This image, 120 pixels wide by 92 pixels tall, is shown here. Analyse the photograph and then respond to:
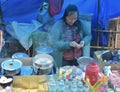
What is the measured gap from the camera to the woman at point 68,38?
11.6ft

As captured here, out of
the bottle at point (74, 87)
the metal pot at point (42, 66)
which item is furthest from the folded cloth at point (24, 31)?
the bottle at point (74, 87)

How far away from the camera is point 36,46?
4.13m

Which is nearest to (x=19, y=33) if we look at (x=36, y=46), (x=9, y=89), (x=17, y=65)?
(x=36, y=46)

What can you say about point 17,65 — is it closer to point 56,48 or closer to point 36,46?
point 56,48

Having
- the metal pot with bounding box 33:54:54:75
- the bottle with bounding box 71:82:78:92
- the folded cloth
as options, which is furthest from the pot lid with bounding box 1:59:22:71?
the folded cloth

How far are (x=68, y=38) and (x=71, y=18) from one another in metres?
0.28

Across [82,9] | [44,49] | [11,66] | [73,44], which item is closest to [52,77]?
[11,66]

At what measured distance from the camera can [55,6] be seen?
4.03m

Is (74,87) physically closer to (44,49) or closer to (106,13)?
(44,49)

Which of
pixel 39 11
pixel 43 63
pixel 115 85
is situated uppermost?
pixel 39 11

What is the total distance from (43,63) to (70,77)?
0.89 ft

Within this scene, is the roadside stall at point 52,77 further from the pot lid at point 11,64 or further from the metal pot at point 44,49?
the metal pot at point 44,49

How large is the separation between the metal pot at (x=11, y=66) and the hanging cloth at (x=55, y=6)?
1488mm

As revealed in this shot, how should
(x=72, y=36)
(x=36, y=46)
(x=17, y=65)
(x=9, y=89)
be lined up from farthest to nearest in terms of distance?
(x=36, y=46)
(x=72, y=36)
(x=17, y=65)
(x=9, y=89)
